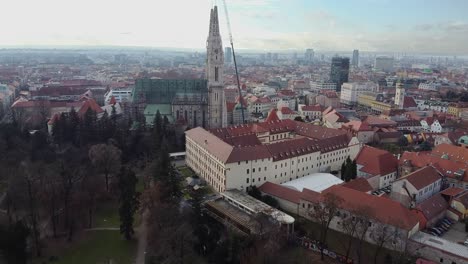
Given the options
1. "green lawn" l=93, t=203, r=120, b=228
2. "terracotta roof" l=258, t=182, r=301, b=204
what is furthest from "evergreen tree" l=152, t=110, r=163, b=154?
"terracotta roof" l=258, t=182, r=301, b=204

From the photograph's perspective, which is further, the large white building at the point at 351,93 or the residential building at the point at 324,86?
the residential building at the point at 324,86

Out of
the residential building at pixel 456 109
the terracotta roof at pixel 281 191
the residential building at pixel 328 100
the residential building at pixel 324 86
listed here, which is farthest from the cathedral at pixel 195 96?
the residential building at pixel 324 86

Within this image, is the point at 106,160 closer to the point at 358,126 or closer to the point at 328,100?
the point at 358,126

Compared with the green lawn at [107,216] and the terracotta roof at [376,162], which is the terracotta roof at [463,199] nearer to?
the terracotta roof at [376,162]

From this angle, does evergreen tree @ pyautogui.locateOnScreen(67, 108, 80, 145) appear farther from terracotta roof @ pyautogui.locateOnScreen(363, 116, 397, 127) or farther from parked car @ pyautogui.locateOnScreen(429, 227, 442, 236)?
terracotta roof @ pyautogui.locateOnScreen(363, 116, 397, 127)

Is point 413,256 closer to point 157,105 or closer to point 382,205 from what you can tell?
point 382,205
